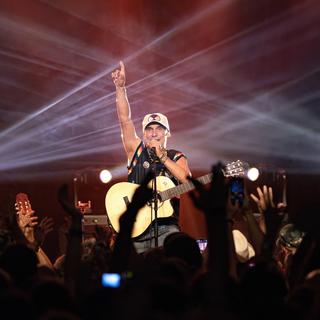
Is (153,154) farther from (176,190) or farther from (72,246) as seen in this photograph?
(72,246)

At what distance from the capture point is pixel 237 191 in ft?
14.9

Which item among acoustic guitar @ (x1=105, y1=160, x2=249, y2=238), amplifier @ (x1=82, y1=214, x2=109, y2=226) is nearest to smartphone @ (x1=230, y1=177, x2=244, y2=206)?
acoustic guitar @ (x1=105, y1=160, x2=249, y2=238)

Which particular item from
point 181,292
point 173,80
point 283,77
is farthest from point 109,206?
point 181,292

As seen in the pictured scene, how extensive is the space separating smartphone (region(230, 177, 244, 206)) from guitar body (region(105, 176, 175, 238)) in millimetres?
2193

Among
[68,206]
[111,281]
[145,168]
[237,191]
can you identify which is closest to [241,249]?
[237,191]

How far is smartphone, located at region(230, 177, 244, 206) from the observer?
4.48m

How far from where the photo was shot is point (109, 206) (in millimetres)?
7094

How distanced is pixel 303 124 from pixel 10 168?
4.83 m

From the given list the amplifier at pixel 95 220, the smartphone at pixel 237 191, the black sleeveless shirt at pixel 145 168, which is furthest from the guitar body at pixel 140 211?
the smartphone at pixel 237 191

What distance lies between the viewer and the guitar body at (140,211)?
6.86m

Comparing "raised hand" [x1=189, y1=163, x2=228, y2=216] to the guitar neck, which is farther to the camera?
the guitar neck

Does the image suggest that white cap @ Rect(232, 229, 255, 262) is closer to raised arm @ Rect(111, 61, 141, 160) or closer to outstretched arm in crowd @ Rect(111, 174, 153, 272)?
outstretched arm in crowd @ Rect(111, 174, 153, 272)

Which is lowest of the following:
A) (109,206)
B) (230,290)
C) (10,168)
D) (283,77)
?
(230,290)

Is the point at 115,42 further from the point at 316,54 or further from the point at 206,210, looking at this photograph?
the point at 206,210
